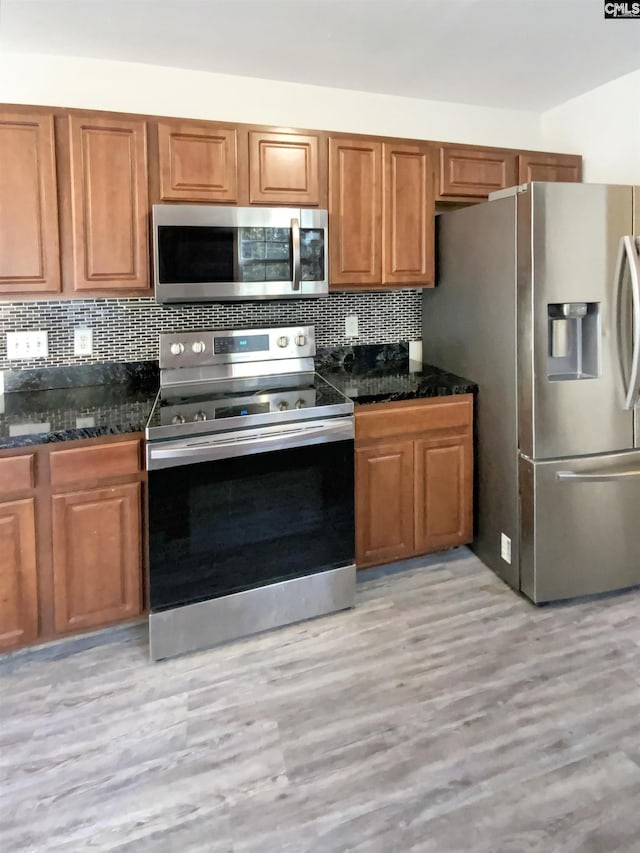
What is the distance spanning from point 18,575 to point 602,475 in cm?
232

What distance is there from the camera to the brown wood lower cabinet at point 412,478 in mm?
2586

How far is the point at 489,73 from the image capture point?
2764mm

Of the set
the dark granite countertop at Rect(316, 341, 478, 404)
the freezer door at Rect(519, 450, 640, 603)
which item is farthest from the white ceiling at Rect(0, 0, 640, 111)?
the freezer door at Rect(519, 450, 640, 603)

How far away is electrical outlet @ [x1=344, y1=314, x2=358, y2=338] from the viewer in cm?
309

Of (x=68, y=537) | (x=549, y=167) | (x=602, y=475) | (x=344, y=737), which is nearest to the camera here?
(x=344, y=737)

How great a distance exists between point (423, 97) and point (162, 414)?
2269 millimetres

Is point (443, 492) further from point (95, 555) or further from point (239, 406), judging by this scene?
point (95, 555)

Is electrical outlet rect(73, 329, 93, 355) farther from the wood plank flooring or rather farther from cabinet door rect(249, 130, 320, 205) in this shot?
the wood plank flooring

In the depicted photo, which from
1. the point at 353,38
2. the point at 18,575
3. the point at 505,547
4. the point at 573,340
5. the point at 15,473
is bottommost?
the point at 505,547

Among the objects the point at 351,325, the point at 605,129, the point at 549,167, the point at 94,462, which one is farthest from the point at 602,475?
the point at 94,462

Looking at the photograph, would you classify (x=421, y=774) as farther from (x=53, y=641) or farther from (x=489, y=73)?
(x=489, y=73)

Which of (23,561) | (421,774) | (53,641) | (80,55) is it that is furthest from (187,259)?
(421,774)

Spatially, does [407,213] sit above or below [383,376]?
above

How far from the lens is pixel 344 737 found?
1.78 meters
